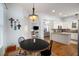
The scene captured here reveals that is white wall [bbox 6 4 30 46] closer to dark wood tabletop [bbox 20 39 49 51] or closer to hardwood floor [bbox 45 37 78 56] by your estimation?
dark wood tabletop [bbox 20 39 49 51]

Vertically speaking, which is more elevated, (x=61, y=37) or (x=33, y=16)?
(x=33, y=16)

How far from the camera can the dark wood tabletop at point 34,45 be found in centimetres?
161

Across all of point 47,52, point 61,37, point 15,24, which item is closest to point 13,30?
point 15,24

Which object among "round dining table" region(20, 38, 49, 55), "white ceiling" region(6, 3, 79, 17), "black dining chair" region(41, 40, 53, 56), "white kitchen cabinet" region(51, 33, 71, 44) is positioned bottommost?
"black dining chair" region(41, 40, 53, 56)

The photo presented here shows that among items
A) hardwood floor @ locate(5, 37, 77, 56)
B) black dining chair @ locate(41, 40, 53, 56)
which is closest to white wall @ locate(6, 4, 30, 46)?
hardwood floor @ locate(5, 37, 77, 56)

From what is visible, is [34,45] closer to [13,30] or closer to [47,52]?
[47,52]

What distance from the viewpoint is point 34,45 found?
1.64 metres

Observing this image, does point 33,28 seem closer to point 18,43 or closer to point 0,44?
point 18,43

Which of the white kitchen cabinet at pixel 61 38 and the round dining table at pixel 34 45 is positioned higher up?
the white kitchen cabinet at pixel 61 38

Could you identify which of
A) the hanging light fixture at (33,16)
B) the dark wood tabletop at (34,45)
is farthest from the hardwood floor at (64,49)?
the hanging light fixture at (33,16)

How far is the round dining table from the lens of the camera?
1.61 m

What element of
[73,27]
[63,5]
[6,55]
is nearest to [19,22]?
[6,55]

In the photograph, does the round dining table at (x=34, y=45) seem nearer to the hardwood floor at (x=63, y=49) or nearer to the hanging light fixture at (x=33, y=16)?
the hardwood floor at (x=63, y=49)

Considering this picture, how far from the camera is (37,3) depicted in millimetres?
1606
